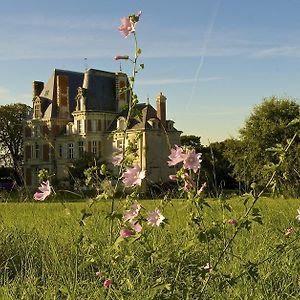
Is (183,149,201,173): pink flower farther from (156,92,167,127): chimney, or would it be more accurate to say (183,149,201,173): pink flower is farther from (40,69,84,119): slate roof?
(40,69,84,119): slate roof

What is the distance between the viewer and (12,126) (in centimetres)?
6188

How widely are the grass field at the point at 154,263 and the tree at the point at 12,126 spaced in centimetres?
5553

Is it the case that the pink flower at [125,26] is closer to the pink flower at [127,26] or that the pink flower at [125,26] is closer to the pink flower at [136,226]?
the pink flower at [127,26]

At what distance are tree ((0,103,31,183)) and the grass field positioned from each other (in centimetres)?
5553

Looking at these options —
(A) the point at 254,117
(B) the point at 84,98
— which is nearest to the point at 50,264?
(A) the point at 254,117

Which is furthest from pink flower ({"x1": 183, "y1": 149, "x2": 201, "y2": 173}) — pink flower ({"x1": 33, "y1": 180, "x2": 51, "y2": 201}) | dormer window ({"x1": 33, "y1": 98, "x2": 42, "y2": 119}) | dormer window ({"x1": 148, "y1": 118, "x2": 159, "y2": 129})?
dormer window ({"x1": 33, "y1": 98, "x2": 42, "y2": 119})

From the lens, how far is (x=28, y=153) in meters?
56.0

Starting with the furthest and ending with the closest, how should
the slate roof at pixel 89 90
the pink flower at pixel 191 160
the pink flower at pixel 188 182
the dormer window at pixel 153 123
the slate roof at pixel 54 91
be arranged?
the slate roof at pixel 54 91 < the slate roof at pixel 89 90 < the dormer window at pixel 153 123 < the pink flower at pixel 188 182 < the pink flower at pixel 191 160

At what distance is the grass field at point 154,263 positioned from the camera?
117 inches

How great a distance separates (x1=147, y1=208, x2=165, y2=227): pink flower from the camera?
2.66 metres

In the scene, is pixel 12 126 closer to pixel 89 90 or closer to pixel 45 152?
pixel 45 152

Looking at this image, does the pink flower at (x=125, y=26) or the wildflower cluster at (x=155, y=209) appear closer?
the wildflower cluster at (x=155, y=209)

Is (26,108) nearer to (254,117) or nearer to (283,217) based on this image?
(254,117)

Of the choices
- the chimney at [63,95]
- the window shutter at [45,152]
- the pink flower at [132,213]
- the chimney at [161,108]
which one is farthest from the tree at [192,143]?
the window shutter at [45,152]
